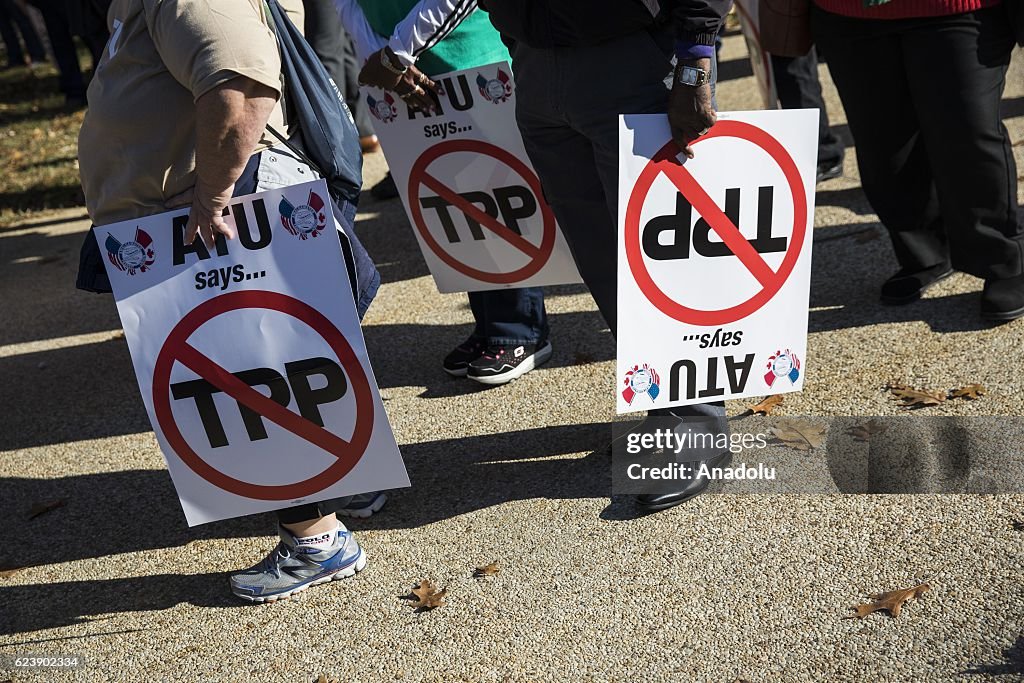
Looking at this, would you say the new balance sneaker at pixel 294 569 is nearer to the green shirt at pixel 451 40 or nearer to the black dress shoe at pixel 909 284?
the green shirt at pixel 451 40

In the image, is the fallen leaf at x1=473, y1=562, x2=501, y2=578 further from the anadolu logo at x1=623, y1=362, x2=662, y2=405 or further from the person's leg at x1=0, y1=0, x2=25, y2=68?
the person's leg at x1=0, y1=0, x2=25, y2=68

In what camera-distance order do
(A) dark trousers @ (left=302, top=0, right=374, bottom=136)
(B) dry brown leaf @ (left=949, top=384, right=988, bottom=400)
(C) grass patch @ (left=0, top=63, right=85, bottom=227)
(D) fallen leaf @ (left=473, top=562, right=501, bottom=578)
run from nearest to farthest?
1. (D) fallen leaf @ (left=473, top=562, right=501, bottom=578)
2. (B) dry brown leaf @ (left=949, top=384, right=988, bottom=400)
3. (A) dark trousers @ (left=302, top=0, right=374, bottom=136)
4. (C) grass patch @ (left=0, top=63, right=85, bottom=227)

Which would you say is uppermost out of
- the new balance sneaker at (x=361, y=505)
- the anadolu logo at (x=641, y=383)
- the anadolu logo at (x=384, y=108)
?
the anadolu logo at (x=384, y=108)

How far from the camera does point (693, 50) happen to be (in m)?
2.70

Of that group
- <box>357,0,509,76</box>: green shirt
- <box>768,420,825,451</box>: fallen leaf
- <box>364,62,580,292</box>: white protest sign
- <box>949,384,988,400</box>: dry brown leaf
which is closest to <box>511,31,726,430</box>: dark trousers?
<box>768,420,825,451</box>: fallen leaf

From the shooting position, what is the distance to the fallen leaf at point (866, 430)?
342 centimetres

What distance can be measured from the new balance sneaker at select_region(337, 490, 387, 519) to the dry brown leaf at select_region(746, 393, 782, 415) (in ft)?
4.52

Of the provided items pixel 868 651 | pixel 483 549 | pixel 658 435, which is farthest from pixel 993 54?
pixel 483 549

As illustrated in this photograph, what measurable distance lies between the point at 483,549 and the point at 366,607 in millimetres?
404

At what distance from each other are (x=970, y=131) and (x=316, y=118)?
2.35m

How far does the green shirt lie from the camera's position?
3734 millimetres

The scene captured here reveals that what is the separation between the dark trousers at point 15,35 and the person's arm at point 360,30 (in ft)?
39.0

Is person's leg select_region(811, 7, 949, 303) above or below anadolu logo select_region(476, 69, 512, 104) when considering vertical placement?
below

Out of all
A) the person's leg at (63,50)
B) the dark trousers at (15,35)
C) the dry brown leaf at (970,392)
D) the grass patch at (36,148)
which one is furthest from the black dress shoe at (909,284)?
the dark trousers at (15,35)
